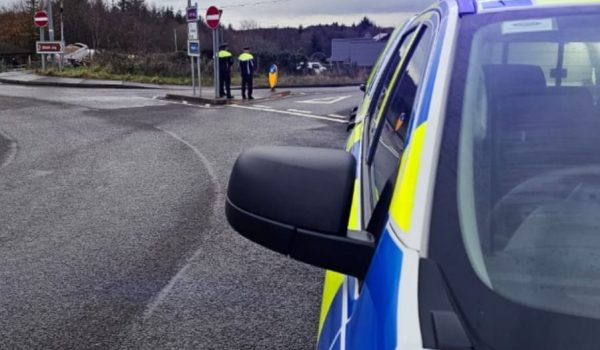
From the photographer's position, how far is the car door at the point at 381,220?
1.29 m

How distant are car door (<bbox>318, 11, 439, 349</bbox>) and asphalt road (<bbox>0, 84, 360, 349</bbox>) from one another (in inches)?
62.0

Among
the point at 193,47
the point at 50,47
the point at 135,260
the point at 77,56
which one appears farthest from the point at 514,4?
the point at 77,56

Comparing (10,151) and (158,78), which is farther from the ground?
(158,78)

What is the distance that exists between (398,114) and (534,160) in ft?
2.26

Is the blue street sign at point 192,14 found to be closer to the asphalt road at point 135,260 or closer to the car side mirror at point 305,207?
the asphalt road at point 135,260

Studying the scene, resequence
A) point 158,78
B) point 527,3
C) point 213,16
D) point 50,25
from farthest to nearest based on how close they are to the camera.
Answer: point 158,78
point 50,25
point 213,16
point 527,3

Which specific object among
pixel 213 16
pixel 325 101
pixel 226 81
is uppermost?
pixel 213 16

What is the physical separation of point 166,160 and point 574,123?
332 inches

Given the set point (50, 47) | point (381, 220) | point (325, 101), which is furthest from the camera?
point (50, 47)

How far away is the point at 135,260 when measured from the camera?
197 inches

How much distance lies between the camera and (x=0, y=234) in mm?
5727

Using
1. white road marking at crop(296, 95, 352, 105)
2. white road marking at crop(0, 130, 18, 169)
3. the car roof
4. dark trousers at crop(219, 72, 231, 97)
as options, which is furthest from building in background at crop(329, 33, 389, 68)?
the car roof

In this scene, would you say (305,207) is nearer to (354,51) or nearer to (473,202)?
(473,202)

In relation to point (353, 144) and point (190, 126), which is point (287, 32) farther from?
point (353, 144)
